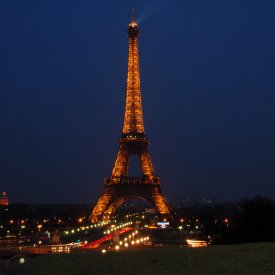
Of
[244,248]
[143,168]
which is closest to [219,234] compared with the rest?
[244,248]

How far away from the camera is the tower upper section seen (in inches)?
2475

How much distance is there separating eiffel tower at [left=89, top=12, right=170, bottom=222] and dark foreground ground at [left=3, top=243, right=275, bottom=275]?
154ft

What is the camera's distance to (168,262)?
14344 millimetres

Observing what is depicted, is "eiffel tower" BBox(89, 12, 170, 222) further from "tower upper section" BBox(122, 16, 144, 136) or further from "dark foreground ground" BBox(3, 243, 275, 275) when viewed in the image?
"dark foreground ground" BBox(3, 243, 275, 275)

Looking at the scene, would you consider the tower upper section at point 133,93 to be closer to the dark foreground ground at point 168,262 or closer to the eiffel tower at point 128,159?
the eiffel tower at point 128,159

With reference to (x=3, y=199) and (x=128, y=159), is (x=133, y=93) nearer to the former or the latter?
(x=128, y=159)

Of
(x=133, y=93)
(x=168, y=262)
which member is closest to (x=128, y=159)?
(x=133, y=93)

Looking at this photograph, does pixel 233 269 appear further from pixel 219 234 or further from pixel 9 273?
pixel 219 234

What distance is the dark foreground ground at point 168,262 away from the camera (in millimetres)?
13367

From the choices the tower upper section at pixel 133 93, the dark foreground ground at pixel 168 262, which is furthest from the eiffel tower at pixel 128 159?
the dark foreground ground at pixel 168 262

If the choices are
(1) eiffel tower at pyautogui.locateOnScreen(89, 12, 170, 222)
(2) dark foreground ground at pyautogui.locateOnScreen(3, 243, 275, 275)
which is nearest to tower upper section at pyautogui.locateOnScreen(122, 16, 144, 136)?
(1) eiffel tower at pyautogui.locateOnScreen(89, 12, 170, 222)

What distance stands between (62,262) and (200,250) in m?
3.83

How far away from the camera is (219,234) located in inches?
1344

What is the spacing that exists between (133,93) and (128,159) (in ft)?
24.9
